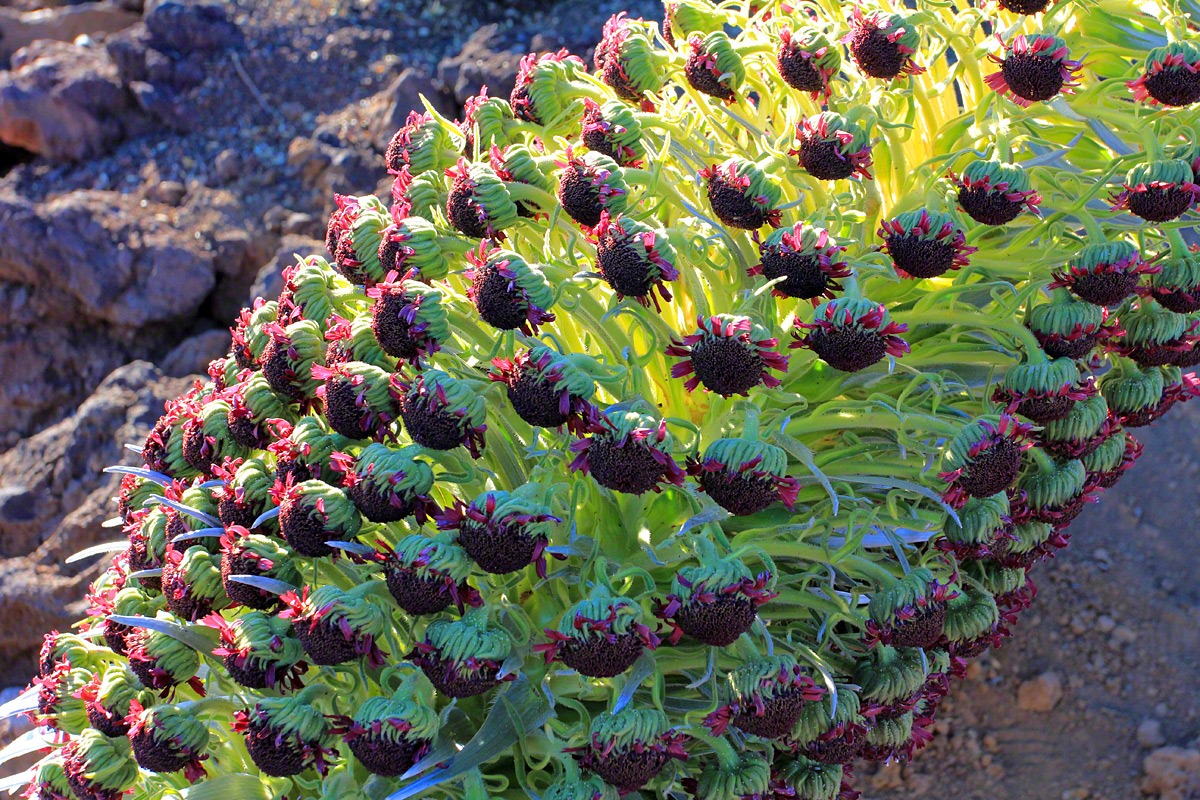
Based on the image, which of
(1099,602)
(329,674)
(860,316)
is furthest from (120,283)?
(1099,602)

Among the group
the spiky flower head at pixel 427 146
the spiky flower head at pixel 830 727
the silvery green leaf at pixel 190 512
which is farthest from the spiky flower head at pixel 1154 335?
the silvery green leaf at pixel 190 512

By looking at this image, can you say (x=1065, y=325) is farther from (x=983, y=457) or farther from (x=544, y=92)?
(x=544, y=92)

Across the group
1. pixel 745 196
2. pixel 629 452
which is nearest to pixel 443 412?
pixel 629 452

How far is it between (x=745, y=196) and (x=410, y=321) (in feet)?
1.24

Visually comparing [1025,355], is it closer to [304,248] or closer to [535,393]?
[535,393]

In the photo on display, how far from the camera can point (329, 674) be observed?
48.0 inches

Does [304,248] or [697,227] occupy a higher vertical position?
[697,227]

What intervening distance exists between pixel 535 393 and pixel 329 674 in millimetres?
394

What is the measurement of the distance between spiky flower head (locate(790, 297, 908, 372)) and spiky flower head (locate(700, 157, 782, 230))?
0.14 m

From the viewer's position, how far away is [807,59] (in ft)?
4.22

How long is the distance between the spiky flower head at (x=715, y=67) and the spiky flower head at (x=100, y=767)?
101 cm

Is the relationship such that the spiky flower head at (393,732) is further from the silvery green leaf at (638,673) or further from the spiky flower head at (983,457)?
the spiky flower head at (983,457)

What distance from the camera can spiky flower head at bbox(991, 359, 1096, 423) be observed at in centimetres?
123

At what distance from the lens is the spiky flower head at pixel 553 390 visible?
109 cm
